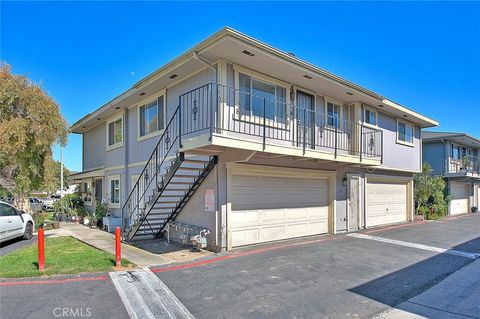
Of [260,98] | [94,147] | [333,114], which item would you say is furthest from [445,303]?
[94,147]

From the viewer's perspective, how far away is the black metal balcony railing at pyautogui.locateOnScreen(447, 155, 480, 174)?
946 inches

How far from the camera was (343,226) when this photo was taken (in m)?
13.9

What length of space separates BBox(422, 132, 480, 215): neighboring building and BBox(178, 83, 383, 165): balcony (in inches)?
505

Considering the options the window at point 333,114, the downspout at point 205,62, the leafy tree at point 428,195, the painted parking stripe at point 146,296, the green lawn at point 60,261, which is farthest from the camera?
the leafy tree at point 428,195

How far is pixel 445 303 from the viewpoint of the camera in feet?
19.3

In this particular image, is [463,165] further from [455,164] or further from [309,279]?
[309,279]

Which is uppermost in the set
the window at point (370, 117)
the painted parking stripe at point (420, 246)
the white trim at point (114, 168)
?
the window at point (370, 117)

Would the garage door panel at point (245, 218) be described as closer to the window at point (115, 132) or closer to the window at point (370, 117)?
the window at point (370, 117)

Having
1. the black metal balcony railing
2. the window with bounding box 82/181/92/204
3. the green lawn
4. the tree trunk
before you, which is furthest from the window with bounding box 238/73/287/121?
the black metal balcony railing

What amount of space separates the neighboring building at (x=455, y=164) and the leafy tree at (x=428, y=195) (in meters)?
2.55

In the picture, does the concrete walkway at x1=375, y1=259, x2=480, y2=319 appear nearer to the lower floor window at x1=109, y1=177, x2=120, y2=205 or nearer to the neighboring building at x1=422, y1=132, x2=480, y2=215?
the lower floor window at x1=109, y1=177, x2=120, y2=205

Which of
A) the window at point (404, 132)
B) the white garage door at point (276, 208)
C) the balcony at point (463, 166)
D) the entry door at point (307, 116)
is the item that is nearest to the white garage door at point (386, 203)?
the window at point (404, 132)

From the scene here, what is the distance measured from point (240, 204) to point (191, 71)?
4620mm

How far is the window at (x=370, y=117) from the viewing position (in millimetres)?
15047
